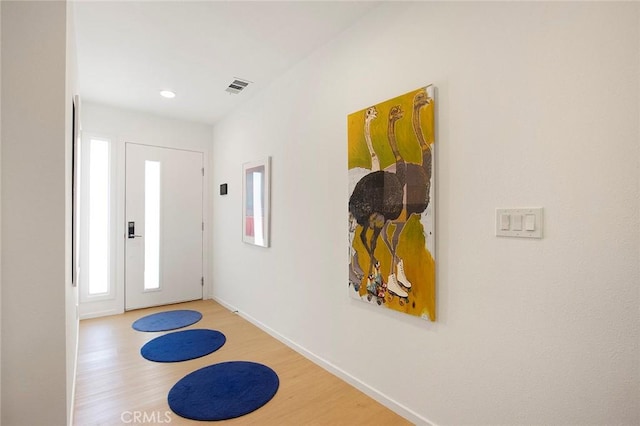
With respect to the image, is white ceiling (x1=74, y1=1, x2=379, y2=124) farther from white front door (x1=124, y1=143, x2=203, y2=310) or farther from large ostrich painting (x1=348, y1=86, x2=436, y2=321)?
white front door (x1=124, y1=143, x2=203, y2=310)

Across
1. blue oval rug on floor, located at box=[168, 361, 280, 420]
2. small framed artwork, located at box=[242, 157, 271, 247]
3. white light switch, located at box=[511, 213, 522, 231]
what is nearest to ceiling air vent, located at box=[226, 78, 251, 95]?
small framed artwork, located at box=[242, 157, 271, 247]

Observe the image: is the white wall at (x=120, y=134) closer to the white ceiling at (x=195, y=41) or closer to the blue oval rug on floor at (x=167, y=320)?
the white ceiling at (x=195, y=41)

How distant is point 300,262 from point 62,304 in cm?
179

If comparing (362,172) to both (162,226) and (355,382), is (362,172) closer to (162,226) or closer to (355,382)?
(355,382)

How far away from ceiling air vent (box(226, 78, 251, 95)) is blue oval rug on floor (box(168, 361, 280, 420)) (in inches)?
111

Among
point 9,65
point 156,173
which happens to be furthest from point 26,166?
point 156,173

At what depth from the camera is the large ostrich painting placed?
180 cm

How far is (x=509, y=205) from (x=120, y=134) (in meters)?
4.63

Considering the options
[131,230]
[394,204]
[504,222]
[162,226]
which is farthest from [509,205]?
[131,230]

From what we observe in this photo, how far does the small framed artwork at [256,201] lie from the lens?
11.1 ft

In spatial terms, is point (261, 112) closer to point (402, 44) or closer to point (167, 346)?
point (402, 44)

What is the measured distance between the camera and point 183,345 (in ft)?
9.95

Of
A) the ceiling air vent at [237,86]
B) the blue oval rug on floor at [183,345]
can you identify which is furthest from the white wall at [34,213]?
the ceiling air vent at [237,86]

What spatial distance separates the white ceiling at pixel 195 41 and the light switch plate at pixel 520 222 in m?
1.69
